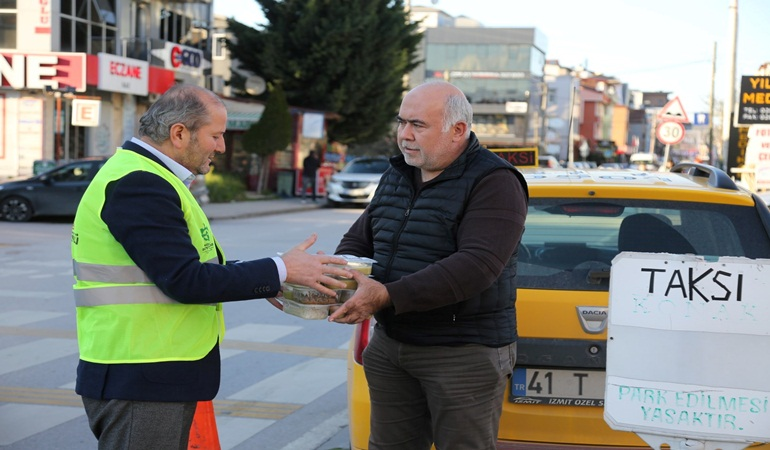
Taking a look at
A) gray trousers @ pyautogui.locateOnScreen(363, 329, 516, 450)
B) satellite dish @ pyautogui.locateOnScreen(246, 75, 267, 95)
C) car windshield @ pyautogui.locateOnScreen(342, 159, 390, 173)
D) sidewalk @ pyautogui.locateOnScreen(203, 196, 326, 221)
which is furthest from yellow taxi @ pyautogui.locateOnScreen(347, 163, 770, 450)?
satellite dish @ pyautogui.locateOnScreen(246, 75, 267, 95)

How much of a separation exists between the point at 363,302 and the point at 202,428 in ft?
2.21

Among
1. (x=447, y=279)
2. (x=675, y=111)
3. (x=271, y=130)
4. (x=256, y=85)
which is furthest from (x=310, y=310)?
(x=256, y=85)

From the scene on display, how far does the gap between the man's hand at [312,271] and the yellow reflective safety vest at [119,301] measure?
0.34 meters

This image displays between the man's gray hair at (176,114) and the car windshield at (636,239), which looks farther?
the car windshield at (636,239)

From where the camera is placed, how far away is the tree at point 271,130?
3572cm

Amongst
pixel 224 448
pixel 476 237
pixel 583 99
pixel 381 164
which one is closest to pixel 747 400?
pixel 476 237

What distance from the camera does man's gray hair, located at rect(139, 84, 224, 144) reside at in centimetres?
313

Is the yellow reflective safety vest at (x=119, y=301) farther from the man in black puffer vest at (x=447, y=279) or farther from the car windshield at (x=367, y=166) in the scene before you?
the car windshield at (x=367, y=166)

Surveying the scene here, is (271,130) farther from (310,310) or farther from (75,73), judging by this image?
(310,310)

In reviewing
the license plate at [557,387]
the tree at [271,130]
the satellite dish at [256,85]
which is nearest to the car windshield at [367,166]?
the tree at [271,130]

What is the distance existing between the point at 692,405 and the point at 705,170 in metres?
2.02

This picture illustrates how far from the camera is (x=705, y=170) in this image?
5.19 metres

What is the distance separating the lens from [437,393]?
3.51 m

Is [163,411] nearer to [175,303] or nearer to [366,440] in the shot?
[175,303]
